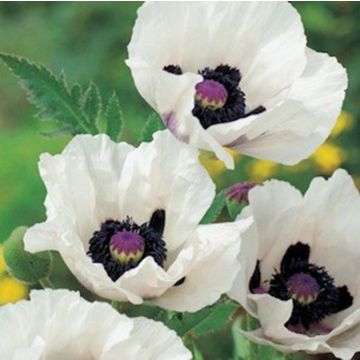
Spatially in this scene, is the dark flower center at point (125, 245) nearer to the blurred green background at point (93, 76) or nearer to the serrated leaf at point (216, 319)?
the serrated leaf at point (216, 319)

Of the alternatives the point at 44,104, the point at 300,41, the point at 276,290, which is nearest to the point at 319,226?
the point at 276,290

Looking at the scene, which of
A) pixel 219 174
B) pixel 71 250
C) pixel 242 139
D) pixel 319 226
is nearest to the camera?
pixel 71 250

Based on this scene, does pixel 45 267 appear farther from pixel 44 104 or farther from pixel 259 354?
pixel 259 354

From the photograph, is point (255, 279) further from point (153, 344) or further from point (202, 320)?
point (153, 344)

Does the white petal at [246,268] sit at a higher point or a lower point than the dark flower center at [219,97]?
lower

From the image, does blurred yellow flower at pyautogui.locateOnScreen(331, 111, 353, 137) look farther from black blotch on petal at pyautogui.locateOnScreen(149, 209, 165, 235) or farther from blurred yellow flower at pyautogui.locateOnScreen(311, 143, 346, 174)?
black blotch on petal at pyautogui.locateOnScreen(149, 209, 165, 235)

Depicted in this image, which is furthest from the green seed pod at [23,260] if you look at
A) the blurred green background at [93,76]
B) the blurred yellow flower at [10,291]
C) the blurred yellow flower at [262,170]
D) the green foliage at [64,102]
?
the blurred yellow flower at [262,170]

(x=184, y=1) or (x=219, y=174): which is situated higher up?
(x=184, y=1)
